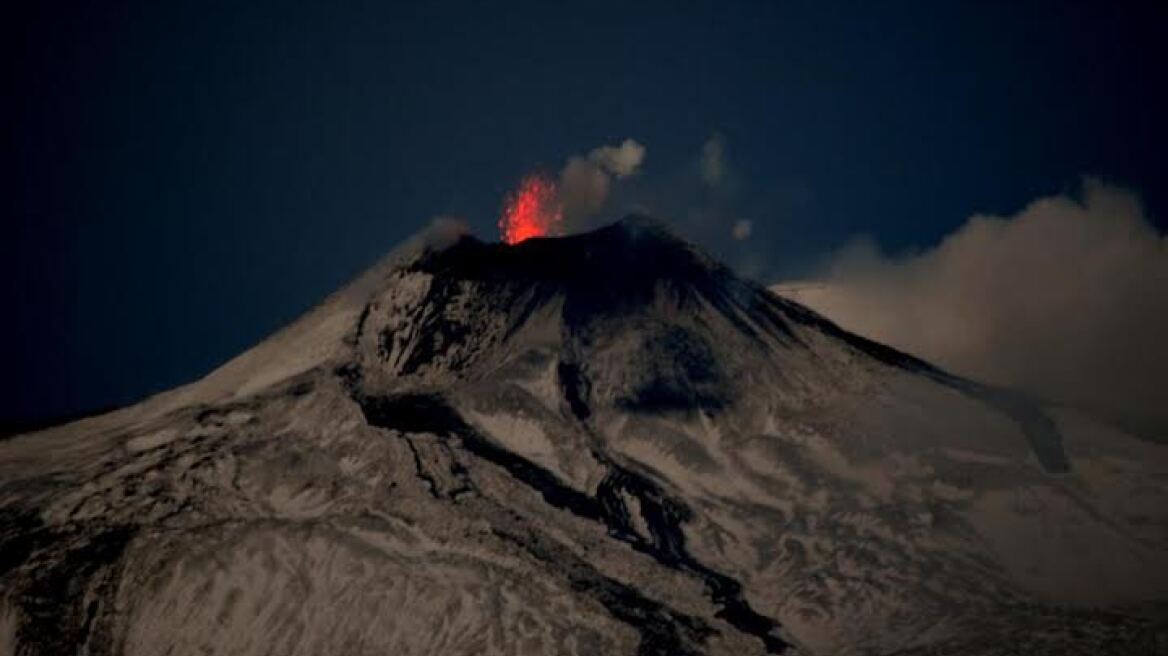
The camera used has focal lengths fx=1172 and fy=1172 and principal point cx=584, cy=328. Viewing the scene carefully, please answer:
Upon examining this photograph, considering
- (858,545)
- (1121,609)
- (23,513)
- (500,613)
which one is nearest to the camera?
(500,613)

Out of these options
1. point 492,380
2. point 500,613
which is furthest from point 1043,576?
point 492,380

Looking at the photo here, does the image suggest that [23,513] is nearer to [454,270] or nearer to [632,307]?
[454,270]

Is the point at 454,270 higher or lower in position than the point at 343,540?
higher

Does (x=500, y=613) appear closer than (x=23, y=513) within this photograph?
Yes

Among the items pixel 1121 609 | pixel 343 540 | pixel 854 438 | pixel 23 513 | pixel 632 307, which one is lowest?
pixel 23 513

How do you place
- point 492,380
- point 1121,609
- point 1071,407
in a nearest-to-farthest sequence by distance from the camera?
1. point 1121,609
2. point 492,380
3. point 1071,407

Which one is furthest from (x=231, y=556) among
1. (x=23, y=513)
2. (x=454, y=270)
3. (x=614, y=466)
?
(x=454, y=270)
